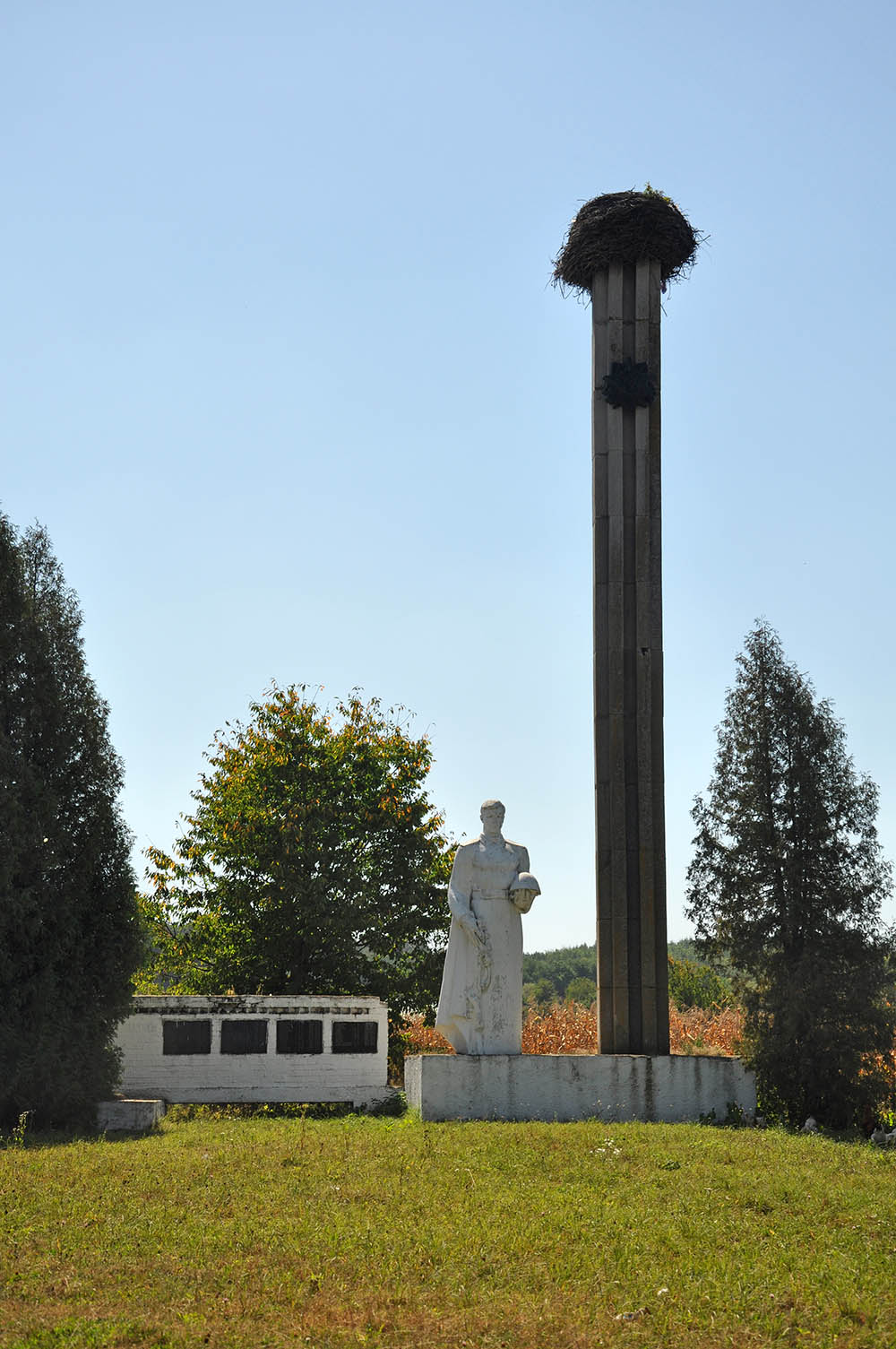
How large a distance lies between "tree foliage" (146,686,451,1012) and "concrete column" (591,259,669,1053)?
6.51 meters

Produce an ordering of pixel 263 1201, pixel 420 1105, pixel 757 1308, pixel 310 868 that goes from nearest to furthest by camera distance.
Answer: pixel 757 1308 → pixel 263 1201 → pixel 420 1105 → pixel 310 868

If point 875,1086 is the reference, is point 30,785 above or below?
above

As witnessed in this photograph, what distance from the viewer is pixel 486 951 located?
12.0 metres

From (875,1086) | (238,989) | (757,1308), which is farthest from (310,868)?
(757,1308)

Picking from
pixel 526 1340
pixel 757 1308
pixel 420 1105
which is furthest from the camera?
pixel 420 1105

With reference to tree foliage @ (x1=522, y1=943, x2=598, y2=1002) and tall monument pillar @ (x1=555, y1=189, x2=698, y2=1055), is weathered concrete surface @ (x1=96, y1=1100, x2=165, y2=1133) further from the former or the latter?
tree foliage @ (x1=522, y1=943, x2=598, y2=1002)

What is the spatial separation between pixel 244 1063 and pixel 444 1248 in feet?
28.6

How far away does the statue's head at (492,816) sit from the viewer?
12477mm

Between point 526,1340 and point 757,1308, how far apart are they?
1095 mm

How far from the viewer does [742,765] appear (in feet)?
44.6

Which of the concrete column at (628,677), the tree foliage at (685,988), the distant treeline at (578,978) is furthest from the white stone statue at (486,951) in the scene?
the tree foliage at (685,988)

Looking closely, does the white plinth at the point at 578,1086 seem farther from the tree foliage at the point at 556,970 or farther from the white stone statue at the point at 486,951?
the tree foliage at the point at 556,970

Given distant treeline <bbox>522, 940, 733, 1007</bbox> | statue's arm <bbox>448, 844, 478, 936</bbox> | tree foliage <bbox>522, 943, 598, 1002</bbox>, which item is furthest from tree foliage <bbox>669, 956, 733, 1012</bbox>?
statue's arm <bbox>448, 844, 478, 936</bbox>

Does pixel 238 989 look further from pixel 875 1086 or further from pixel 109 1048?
pixel 875 1086
